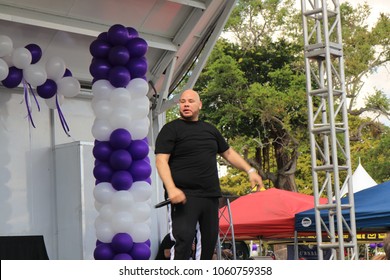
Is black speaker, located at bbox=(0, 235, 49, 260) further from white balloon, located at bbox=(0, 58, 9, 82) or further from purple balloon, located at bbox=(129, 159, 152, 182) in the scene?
white balloon, located at bbox=(0, 58, 9, 82)

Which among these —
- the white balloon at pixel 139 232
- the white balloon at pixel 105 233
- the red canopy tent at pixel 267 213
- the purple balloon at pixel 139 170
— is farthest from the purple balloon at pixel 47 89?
the red canopy tent at pixel 267 213

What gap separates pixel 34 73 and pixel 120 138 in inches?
52.3

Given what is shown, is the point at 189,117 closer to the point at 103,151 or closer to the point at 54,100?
the point at 103,151

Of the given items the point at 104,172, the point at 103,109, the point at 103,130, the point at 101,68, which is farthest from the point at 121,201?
the point at 101,68

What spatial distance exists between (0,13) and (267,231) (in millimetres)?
6095

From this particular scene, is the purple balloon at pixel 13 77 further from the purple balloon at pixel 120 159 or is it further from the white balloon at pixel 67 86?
the purple balloon at pixel 120 159

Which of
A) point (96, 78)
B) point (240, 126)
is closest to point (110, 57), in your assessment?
point (96, 78)

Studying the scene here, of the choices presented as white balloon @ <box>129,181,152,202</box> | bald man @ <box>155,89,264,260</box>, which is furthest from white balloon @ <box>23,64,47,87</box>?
bald man @ <box>155,89,264,260</box>

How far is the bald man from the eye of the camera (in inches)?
177

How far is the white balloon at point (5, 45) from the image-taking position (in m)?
8.17

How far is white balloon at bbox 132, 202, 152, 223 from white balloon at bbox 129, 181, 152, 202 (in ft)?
0.17

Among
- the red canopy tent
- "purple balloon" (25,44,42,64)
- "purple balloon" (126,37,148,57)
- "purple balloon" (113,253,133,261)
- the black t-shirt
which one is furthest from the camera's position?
the red canopy tent

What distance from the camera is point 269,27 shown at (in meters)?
27.0
